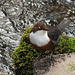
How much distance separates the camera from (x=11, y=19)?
686cm

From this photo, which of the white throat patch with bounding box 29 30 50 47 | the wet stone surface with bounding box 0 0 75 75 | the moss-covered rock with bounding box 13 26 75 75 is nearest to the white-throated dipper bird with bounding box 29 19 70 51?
the white throat patch with bounding box 29 30 50 47

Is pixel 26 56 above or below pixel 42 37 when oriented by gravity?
below

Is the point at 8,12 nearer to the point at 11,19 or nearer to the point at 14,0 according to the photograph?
the point at 11,19

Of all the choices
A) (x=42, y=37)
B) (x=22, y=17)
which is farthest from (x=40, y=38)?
(x=22, y=17)

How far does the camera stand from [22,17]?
709 centimetres

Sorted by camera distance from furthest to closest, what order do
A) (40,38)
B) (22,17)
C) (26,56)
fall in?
(22,17), (26,56), (40,38)

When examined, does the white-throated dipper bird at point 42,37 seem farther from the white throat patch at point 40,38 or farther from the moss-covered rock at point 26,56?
the moss-covered rock at point 26,56

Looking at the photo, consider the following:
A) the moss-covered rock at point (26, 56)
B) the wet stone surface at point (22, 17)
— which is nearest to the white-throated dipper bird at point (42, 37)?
the moss-covered rock at point (26, 56)

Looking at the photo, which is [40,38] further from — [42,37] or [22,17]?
[22,17]

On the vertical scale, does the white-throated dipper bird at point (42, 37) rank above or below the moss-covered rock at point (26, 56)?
above

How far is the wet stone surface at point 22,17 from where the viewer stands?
5738 mm

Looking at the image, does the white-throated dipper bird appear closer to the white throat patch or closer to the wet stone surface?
the white throat patch

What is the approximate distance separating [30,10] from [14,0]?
3.97 feet

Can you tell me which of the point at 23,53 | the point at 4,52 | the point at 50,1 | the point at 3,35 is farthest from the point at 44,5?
the point at 23,53
